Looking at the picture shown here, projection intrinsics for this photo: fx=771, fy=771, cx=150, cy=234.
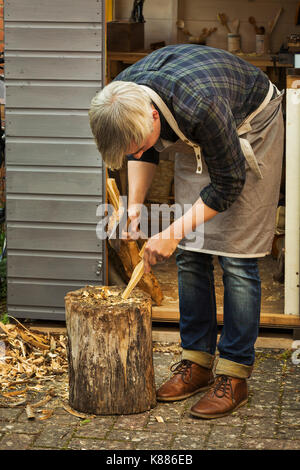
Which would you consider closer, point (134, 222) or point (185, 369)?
point (134, 222)

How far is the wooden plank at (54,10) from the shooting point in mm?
4223

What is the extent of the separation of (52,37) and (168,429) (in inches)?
88.7

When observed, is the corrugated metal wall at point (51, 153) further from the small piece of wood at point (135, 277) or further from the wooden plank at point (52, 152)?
the small piece of wood at point (135, 277)

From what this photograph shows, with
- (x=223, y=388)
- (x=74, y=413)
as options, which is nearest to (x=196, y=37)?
(x=223, y=388)

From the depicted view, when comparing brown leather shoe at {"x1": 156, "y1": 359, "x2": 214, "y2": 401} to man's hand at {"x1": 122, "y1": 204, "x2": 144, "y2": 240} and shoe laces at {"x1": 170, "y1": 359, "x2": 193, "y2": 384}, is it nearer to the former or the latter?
shoe laces at {"x1": 170, "y1": 359, "x2": 193, "y2": 384}

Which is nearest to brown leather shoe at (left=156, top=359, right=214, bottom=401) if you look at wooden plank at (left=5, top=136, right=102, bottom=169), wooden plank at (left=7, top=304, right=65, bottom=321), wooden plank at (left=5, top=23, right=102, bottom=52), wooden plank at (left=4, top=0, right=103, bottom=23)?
wooden plank at (left=7, top=304, right=65, bottom=321)

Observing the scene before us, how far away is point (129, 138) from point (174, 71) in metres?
0.36

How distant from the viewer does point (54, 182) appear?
14.6ft

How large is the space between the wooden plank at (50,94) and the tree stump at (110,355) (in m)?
1.31

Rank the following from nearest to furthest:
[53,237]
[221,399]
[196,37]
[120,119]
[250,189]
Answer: [120,119] < [250,189] < [221,399] < [53,237] < [196,37]

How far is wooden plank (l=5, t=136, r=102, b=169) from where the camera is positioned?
439 centimetres

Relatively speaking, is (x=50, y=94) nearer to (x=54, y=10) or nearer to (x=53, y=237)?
(x=54, y=10)

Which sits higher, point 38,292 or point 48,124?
point 48,124
